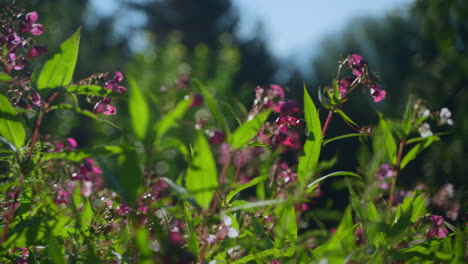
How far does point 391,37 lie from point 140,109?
17.8 meters

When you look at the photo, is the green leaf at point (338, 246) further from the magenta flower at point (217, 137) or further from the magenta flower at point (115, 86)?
the magenta flower at point (115, 86)

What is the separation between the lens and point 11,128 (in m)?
0.94

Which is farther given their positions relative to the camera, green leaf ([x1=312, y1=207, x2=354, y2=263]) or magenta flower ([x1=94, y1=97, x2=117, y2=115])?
magenta flower ([x1=94, y1=97, x2=117, y2=115])

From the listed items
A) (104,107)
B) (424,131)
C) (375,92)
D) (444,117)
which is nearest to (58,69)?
(104,107)

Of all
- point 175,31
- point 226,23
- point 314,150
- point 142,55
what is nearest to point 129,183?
point 314,150

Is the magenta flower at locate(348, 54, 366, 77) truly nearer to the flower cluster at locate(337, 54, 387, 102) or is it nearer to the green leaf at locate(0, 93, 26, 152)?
the flower cluster at locate(337, 54, 387, 102)

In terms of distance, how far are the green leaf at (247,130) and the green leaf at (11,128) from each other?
0.53m

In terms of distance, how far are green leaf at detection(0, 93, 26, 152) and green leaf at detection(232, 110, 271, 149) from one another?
534 mm

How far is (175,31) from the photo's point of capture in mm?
22297

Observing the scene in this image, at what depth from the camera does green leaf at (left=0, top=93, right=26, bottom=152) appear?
0.91 m

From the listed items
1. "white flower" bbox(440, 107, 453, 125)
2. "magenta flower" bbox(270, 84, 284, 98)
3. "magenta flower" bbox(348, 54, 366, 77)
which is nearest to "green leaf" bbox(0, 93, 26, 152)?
"magenta flower" bbox(270, 84, 284, 98)

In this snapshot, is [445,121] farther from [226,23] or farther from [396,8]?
[226,23]

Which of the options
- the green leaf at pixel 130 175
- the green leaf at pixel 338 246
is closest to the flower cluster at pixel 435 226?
the green leaf at pixel 338 246

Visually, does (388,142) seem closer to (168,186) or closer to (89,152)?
(168,186)
